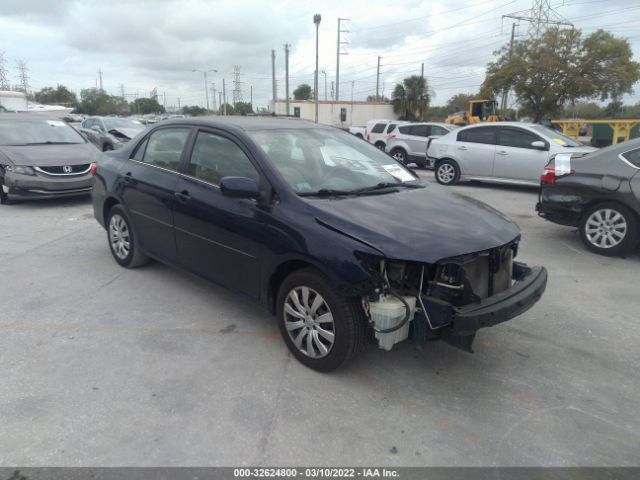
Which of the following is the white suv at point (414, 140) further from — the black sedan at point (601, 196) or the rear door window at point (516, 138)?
the black sedan at point (601, 196)

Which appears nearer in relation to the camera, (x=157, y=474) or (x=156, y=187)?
(x=157, y=474)

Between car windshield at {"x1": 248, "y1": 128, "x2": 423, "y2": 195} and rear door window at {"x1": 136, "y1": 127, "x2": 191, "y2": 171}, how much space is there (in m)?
0.91

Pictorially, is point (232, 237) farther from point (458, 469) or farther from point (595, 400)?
point (595, 400)

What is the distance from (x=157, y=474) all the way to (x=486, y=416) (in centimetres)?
192

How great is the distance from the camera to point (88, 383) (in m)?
3.10

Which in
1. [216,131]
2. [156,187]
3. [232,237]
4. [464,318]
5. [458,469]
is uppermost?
[216,131]

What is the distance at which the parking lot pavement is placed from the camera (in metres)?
2.57

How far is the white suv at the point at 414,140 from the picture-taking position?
53.1ft

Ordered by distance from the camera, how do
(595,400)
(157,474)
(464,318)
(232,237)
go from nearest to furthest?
1. (157,474)
2. (464,318)
3. (595,400)
4. (232,237)

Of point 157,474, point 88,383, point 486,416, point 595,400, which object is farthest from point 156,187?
point 595,400

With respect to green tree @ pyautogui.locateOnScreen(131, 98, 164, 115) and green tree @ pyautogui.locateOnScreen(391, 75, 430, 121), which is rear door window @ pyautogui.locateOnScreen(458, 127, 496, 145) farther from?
green tree @ pyautogui.locateOnScreen(131, 98, 164, 115)

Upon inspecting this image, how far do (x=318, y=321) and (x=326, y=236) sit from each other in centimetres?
59

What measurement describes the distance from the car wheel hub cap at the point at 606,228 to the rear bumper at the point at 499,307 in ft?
10.2

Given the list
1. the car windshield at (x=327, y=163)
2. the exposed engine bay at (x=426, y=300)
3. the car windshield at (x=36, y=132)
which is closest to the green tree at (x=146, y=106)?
the car windshield at (x=36, y=132)
